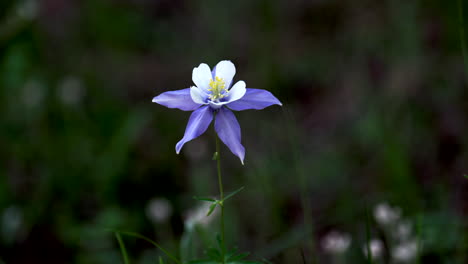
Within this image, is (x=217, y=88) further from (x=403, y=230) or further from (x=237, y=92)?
(x=403, y=230)

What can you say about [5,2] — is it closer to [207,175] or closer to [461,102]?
[207,175]

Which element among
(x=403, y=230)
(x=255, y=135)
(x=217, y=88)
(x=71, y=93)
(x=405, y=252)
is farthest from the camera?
(x=255, y=135)

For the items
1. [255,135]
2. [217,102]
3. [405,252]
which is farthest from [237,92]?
[255,135]

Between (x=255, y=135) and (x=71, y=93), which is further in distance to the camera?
(x=255, y=135)

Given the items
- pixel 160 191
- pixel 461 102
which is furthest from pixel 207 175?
pixel 461 102

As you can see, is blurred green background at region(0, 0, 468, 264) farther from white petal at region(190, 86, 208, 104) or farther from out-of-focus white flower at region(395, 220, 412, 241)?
white petal at region(190, 86, 208, 104)

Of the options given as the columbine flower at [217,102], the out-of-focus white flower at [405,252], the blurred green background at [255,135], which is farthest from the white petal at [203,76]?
the out-of-focus white flower at [405,252]

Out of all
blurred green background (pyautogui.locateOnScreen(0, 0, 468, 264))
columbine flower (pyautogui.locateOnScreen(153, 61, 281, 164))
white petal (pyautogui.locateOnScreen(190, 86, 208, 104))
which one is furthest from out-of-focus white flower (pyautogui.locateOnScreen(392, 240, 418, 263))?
white petal (pyautogui.locateOnScreen(190, 86, 208, 104))
